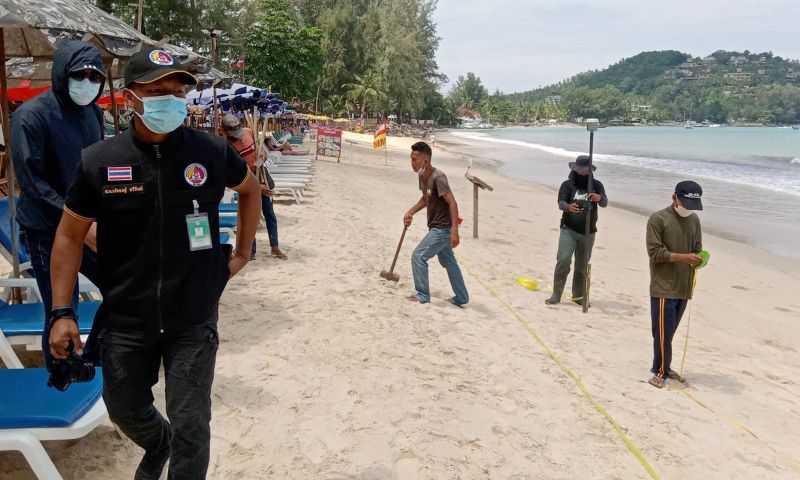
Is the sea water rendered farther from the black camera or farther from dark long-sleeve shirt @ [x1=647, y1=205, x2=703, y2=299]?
the black camera

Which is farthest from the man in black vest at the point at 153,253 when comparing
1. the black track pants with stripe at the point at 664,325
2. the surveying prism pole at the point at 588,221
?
the surveying prism pole at the point at 588,221

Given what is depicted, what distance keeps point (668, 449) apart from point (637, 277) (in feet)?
19.6

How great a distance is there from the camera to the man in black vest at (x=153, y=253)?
211cm

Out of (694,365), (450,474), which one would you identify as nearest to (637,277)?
(694,365)

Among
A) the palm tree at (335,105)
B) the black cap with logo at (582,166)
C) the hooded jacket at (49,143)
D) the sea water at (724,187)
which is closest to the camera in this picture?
the hooded jacket at (49,143)

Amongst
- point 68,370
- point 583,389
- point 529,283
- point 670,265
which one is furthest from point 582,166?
point 68,370

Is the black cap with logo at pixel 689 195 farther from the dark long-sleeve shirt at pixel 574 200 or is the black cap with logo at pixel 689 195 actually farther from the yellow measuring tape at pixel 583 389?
the dark long-sleeve shirt at pixel 574 200

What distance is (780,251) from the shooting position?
12727mm

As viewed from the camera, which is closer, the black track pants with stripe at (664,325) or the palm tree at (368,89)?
the black track pants with stripe at (664,325)

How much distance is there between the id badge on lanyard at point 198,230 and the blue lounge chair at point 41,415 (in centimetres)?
106

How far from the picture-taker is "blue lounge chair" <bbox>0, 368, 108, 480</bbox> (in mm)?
2424

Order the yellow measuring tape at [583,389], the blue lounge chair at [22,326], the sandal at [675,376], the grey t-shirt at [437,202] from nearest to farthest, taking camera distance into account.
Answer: the blue lounge chair at [22,326] < the yellow measuring tape at [583,389] < the sandal at [675,376] < the grey t-shirt at [437,202]

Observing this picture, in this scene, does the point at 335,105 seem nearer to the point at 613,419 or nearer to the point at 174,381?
the point at 613,419

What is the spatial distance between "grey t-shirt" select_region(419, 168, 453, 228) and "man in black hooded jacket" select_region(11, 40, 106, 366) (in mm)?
3614
